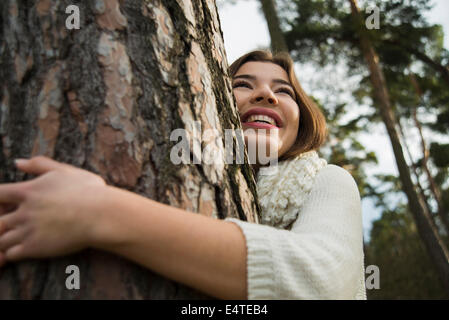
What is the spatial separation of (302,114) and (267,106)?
35cm

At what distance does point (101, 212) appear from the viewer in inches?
28.9

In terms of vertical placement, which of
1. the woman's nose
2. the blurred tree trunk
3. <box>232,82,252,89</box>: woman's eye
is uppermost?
the blurred tree trunk

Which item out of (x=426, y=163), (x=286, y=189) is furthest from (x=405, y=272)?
(x=286, y=189)

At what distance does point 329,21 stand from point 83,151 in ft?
32.2

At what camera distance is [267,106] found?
1896 millimetres

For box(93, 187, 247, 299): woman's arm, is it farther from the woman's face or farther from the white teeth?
the white teeth

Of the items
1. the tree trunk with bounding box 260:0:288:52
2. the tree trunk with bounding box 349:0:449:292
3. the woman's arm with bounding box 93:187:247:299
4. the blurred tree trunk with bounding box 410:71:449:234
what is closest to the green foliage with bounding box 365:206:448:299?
the blurred tree trunk with bounding box 410:71:449:234

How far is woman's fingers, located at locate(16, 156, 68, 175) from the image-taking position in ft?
2.60

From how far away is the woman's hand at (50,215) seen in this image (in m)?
0.72

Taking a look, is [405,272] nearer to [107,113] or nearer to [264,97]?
[264,97]

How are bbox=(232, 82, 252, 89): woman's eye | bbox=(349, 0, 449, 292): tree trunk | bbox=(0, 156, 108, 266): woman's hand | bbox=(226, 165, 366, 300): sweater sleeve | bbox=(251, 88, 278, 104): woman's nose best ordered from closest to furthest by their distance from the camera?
bbox=(0, 156, 108, 266): woman's hand
bbox=(226, 165, 366, 300): sweater sleeve
bbox=(251, 88, 278, 104): woman's nose
bbox=(232, 82, 252, 89): woman's eye
bbox=(349, 0, 449, 292): tree trunk

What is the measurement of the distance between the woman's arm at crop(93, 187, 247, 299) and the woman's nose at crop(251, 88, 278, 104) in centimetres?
117

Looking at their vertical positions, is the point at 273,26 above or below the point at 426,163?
above

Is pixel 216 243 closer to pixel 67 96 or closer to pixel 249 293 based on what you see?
Result: pixel 249 293
